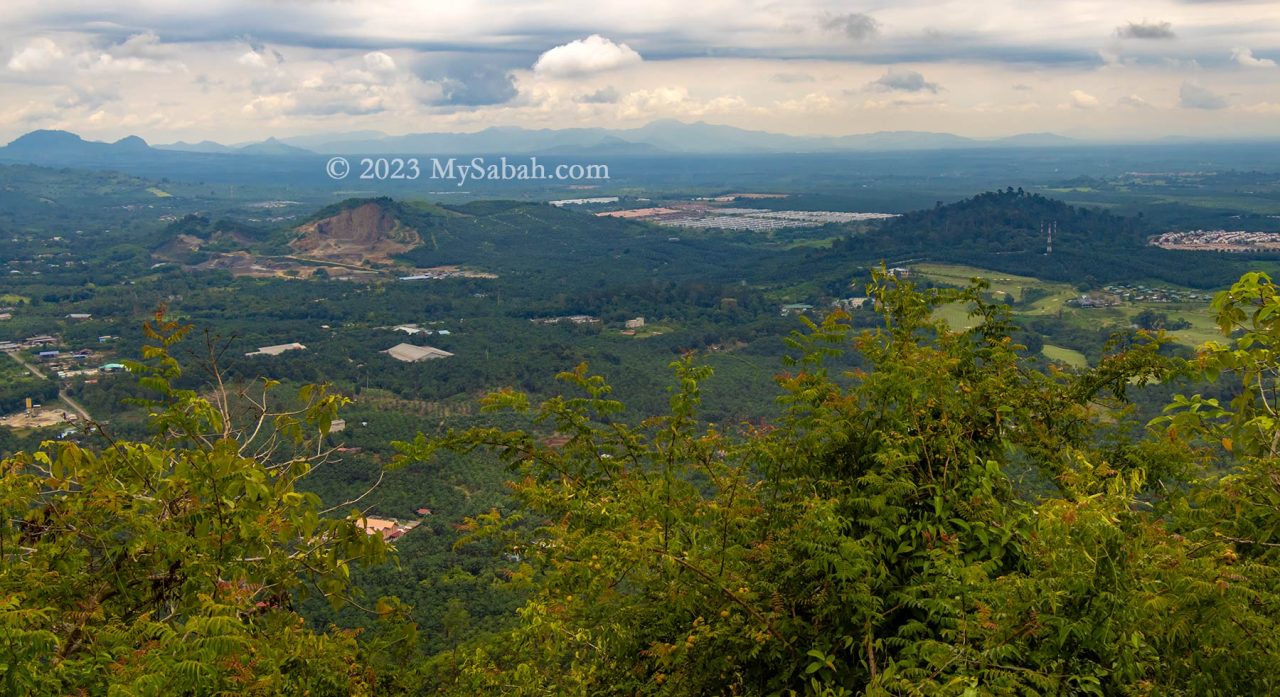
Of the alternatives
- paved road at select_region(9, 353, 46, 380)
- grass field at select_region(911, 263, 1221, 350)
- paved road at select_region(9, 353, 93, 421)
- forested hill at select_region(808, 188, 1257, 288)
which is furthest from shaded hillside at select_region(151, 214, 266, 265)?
grass field at select_region(911, 263, 1221, 350)

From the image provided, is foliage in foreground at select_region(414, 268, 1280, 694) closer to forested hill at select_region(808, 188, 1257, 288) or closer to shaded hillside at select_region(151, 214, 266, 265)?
forested hill at select_region(808, 188, 1257, 288)

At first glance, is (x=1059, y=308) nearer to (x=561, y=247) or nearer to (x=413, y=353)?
(x=413, y=353)

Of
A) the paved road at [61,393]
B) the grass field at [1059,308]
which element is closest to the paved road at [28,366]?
the paved road at [61,393]

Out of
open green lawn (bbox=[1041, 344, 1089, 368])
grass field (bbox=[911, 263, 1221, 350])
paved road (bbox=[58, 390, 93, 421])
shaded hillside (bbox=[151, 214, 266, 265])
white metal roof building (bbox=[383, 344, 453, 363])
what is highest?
shaded hillside (bbox=[151, 214, 266, 265])

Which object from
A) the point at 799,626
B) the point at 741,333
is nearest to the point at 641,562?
the point at 799,626

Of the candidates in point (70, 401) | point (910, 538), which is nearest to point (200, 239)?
point (70, 401)

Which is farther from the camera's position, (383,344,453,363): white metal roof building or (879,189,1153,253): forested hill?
(879,189,1153,253): forested hill

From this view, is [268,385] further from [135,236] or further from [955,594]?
[135,236]
